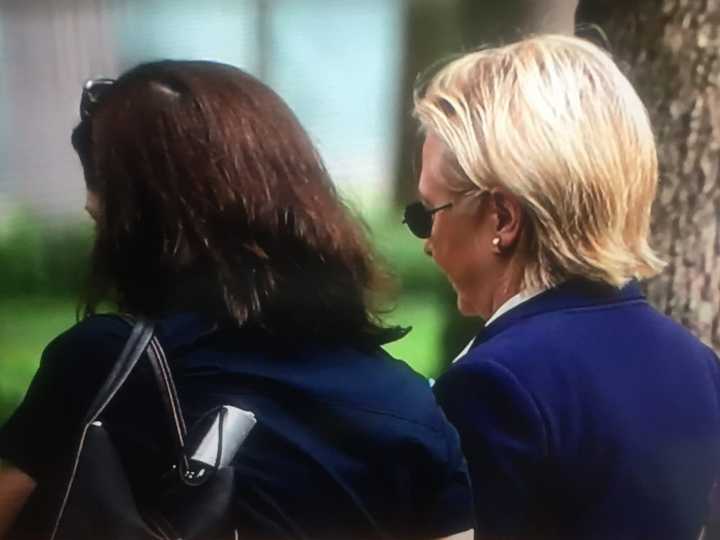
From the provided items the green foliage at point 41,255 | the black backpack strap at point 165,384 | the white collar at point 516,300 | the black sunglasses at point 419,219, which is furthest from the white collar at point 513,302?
the green foliage at point 41,255

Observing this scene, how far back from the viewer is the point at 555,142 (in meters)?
1.15

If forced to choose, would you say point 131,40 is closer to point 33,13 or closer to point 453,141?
point 33,13

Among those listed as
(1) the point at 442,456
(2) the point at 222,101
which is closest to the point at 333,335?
(1) the point at 442,456

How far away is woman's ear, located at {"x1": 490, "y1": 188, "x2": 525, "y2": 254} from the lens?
115 cm

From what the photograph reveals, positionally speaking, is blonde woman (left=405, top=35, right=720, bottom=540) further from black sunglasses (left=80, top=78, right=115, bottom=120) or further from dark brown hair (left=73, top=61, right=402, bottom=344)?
black sunglasses (left=80, top=78, right=115, bottom=120)

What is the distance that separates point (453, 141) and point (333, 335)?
254mm

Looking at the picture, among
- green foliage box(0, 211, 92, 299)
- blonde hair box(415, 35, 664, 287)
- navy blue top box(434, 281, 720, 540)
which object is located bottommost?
navy blue top box(434, 281, 720, 540)

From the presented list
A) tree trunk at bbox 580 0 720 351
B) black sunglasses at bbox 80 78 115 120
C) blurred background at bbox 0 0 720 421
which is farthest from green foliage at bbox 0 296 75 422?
tree trunk at bbox 580 0 720 351

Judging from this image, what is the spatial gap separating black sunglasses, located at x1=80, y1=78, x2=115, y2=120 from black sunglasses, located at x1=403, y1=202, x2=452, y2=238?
1.16 feet

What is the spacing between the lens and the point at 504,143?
1.13m

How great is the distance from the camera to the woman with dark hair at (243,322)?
109cm

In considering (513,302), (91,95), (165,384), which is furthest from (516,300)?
(91,95)

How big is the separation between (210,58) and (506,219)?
0.37 meters

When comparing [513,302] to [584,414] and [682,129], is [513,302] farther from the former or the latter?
[682,129]
